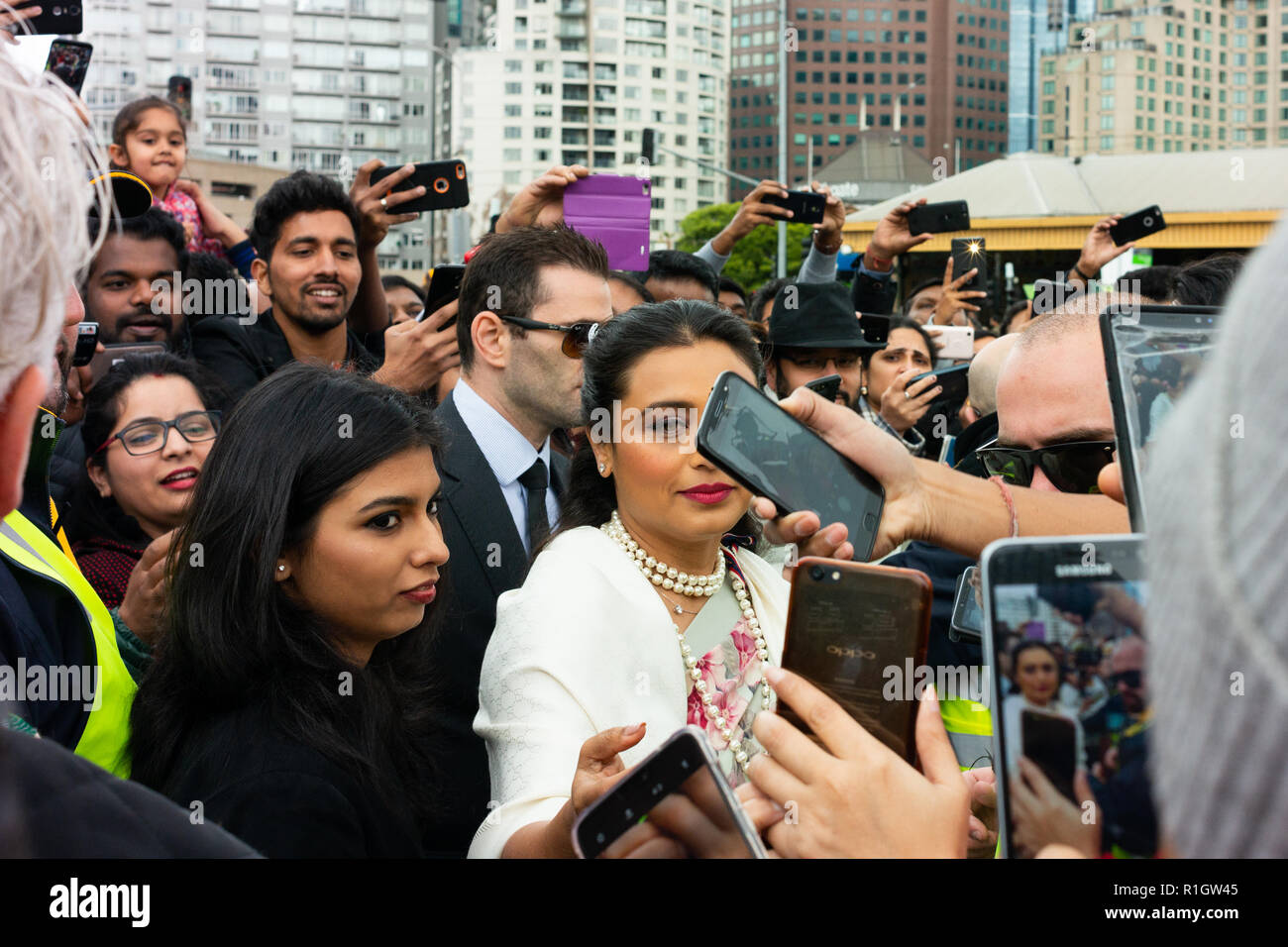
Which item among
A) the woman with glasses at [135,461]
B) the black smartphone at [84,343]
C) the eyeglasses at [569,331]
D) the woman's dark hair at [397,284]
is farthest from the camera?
the woman's dark hair at [397,284]

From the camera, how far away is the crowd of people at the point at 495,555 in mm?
673

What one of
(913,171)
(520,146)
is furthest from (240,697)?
(520,146)

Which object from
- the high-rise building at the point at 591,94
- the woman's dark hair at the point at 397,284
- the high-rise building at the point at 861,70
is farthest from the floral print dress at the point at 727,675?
the high-rise building at the point at 861,70

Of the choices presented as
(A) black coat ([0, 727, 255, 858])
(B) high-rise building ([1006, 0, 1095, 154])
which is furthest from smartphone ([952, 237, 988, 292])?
(B) high-rise building ([1006, 0, 1095, 154])

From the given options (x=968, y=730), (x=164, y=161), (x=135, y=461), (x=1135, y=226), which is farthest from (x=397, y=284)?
(x=968, y=730)

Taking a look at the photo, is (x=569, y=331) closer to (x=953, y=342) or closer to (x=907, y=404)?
(x=907, y=404)

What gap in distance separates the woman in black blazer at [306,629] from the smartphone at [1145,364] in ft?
4.73

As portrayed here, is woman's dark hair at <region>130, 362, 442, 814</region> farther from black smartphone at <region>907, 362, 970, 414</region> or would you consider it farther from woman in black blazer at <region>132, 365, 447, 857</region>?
black smartphone at <region>907, 362, 970, 414</region>

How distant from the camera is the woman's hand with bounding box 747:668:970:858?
1.29m

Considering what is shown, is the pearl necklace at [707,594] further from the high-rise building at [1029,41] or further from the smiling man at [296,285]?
the high-rise building at [1029,41]

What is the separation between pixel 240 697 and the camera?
7.72ft

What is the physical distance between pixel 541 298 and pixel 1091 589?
2966mm

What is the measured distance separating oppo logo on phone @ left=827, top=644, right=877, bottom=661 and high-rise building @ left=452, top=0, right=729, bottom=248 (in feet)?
363
